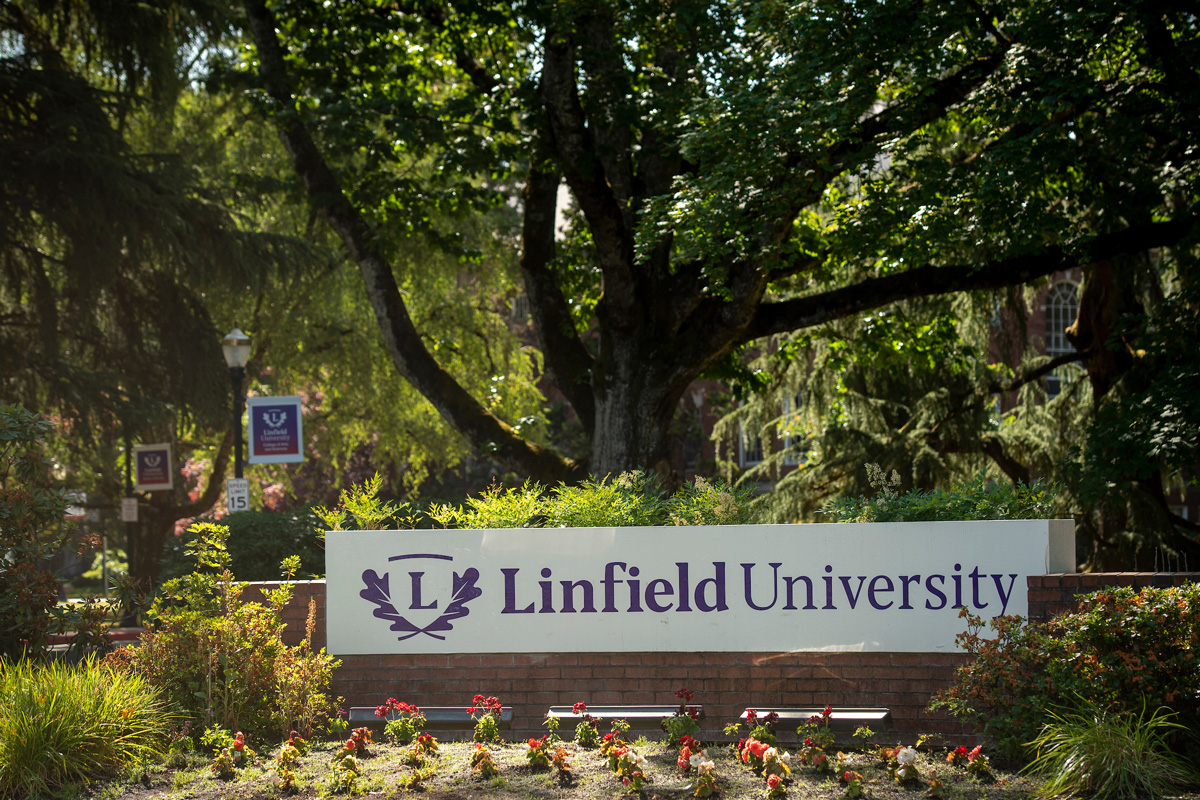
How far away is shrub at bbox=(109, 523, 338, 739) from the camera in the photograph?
675 centimetres

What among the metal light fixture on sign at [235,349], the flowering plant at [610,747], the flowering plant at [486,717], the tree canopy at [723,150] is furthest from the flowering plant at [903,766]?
the metal light fixture on sign at [235,349]

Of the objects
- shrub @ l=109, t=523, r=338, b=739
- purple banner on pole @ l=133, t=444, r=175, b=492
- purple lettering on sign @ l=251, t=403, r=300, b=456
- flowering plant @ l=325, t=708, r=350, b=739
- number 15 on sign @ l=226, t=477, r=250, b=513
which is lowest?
flowering plant @ l=325, t=708, r=350, b=739

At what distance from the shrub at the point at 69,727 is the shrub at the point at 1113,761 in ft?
16.5

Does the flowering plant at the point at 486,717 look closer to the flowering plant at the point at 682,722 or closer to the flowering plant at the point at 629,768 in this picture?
the flowering plant at the point at 682,722

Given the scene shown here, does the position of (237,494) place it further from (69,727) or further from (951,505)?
(951,505)

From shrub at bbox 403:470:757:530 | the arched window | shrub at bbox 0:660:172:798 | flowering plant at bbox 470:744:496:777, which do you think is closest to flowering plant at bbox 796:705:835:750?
shrub at bbox 403:470:757:530

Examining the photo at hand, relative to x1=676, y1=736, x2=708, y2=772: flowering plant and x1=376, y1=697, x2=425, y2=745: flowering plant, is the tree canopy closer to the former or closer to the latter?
x1=376, y1=697, x2=425, y2=745: flowering plant

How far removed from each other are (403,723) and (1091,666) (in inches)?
162

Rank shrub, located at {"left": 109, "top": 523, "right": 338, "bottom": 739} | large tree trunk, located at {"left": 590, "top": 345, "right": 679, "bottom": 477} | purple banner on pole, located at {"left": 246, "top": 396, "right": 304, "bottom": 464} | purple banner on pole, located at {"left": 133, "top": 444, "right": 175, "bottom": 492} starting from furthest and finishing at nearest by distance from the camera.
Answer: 1. purple banner on pole, located at {"left": 133, "top": 444, "right": 175, "bottom": 492}
2. purple banner on pole, located at {"left": 246, "top": 396, "right": 304, "bottom": 464}
3. large tree trunk, located at {"left": 590, "top": 345, "right": 679, "bottom": 477}
4. shrub, located at {"left": 109, "top": 523, "right": 338, "bottom": 739}

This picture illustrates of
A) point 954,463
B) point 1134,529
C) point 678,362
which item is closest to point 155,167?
point 678,362

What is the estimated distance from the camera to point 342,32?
13539mm

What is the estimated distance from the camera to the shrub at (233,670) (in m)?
6.75

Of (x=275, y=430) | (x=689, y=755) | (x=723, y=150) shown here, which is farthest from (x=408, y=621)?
(x=275, y=430)

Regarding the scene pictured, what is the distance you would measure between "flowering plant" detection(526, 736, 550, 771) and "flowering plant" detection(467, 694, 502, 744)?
1.90 ft
